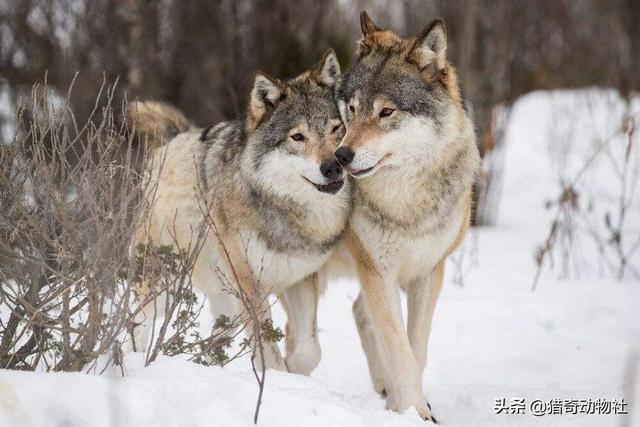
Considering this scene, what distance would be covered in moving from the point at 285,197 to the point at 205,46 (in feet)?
19.1

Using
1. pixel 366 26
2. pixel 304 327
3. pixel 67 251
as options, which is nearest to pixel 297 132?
pixel 366 26

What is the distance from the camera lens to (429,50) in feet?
14.1

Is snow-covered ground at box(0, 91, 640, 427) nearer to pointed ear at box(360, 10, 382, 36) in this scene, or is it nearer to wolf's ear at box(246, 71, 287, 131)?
wolf's ear at box(246, 71, 287, 131)

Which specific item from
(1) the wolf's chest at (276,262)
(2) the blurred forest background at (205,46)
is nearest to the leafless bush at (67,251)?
(1) the wolf's chest at (276,262)

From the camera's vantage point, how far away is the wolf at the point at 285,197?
14.3 ft

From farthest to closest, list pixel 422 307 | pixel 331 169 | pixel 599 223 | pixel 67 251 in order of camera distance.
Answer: pixel 599 223, pixel 422 307, pixel 331 169, pixel 67 251

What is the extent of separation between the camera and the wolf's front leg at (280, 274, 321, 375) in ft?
15.6

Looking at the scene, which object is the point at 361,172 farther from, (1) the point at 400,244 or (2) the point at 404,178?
(1) the point at 400,244

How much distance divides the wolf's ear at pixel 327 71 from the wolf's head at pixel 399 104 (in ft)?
0.50

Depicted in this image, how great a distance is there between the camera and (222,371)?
11.3ft

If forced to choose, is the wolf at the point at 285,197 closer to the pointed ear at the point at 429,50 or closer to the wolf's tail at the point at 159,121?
the pointed ear at the point at 429,50

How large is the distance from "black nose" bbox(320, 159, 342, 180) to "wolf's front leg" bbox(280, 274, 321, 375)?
0.80 m

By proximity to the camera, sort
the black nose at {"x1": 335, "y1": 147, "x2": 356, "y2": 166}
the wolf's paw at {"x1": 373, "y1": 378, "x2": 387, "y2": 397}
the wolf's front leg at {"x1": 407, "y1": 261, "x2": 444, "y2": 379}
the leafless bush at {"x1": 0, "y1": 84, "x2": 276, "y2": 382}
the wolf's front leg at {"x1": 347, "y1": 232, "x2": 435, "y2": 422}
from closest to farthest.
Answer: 1. the leafless bush at {"x1": 0, "y1": 84, "x2": 276, "y2": 382}
2. the black nose at {"x1": 335, "y1": 147, "x2": 356, "y2": 166}
3. the wolf's front leg at {"x1": 347, "y1": 232, "x2": 435, "y2": 422}
4. the wolf's front leg at {"x1": 407, "y1": 261, "x2": 444, "y2": 379}
5. the wolf's paw at {"x1": 373, "y1": 378, "x2": 387, "y2": 397}

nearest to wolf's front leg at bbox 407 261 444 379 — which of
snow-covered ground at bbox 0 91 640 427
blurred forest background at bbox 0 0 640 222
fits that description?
snow-covered ground at bbox 0 91 640 427
